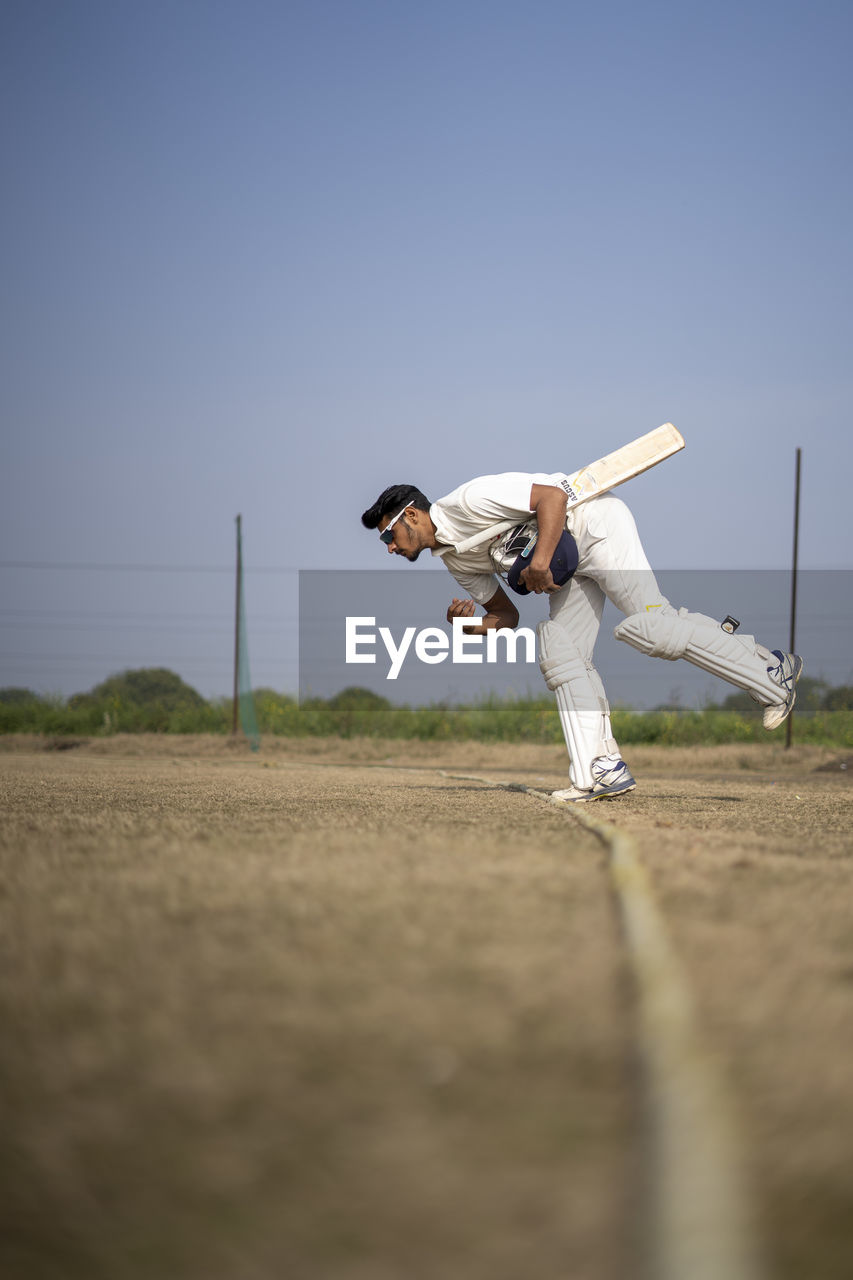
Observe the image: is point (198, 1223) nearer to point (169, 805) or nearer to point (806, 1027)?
point (806, 1027)

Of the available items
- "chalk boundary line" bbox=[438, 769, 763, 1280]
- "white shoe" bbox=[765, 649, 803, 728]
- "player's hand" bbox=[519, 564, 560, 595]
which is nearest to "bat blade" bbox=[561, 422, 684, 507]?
"player's hand" bbox=[519, 564, 560, 595]

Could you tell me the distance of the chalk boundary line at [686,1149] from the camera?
564 millimetres

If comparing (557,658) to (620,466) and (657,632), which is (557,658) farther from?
(620,466)

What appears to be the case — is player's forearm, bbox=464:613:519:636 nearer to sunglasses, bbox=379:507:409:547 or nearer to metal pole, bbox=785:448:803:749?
sunglasses, bbox=379:507:409:547

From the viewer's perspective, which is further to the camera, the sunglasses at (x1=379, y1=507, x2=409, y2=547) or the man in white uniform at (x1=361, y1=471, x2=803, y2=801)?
the sunglasses at (x1=379, y1=507, x2=409, y2=547)

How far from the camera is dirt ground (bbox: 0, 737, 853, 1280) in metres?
0.59

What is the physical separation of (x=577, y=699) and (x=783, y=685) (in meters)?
0.77

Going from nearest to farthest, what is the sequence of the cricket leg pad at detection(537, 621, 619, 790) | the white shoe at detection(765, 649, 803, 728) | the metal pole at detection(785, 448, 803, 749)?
the white shoe at detection(765, 649, 803, 728), the cricket leg pad at detection(537, 621, 619, 790), the metal pole at detection(785, 448, 803, 749)

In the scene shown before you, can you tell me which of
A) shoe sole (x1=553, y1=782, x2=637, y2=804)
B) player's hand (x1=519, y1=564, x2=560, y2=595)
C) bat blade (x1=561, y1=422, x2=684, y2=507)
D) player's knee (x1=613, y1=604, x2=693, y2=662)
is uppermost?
bat blade (x1=561, y1=422, x2=684, y2=507)

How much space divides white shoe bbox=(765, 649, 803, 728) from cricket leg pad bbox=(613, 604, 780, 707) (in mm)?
23

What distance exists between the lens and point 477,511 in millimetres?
3855

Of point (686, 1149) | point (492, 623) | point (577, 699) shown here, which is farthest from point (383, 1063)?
point (492, 623)

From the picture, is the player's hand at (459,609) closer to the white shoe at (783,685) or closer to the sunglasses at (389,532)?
the sunglasses at (389,532)

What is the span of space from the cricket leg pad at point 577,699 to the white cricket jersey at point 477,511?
45cm
